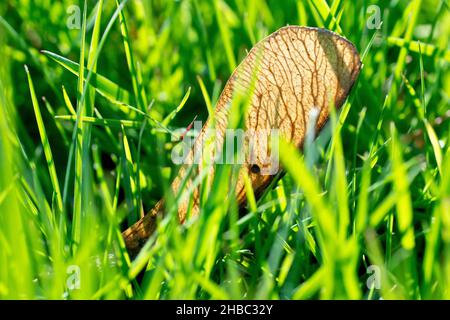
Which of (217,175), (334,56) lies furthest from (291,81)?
(217,175)

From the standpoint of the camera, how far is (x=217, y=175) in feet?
2.17

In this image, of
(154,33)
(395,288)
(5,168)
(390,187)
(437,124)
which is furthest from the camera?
(154,33)

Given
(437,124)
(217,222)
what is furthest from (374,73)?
(217,222)

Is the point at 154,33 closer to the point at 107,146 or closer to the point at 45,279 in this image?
the point at 107,146

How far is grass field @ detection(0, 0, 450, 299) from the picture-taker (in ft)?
2.07

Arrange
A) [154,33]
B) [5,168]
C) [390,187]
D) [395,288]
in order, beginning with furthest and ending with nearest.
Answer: [154,33] → [390,187] → [395,288] → [5,168]

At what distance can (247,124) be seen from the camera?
2.49 feet

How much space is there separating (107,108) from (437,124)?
0.55 m

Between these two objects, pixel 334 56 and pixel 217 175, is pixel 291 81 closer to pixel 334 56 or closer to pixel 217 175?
pixel 334 56

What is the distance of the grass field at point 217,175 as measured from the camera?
63 cm

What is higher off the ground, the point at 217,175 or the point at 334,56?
the point at 334,56

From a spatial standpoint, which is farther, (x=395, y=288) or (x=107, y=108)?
(x=107, y=108)
